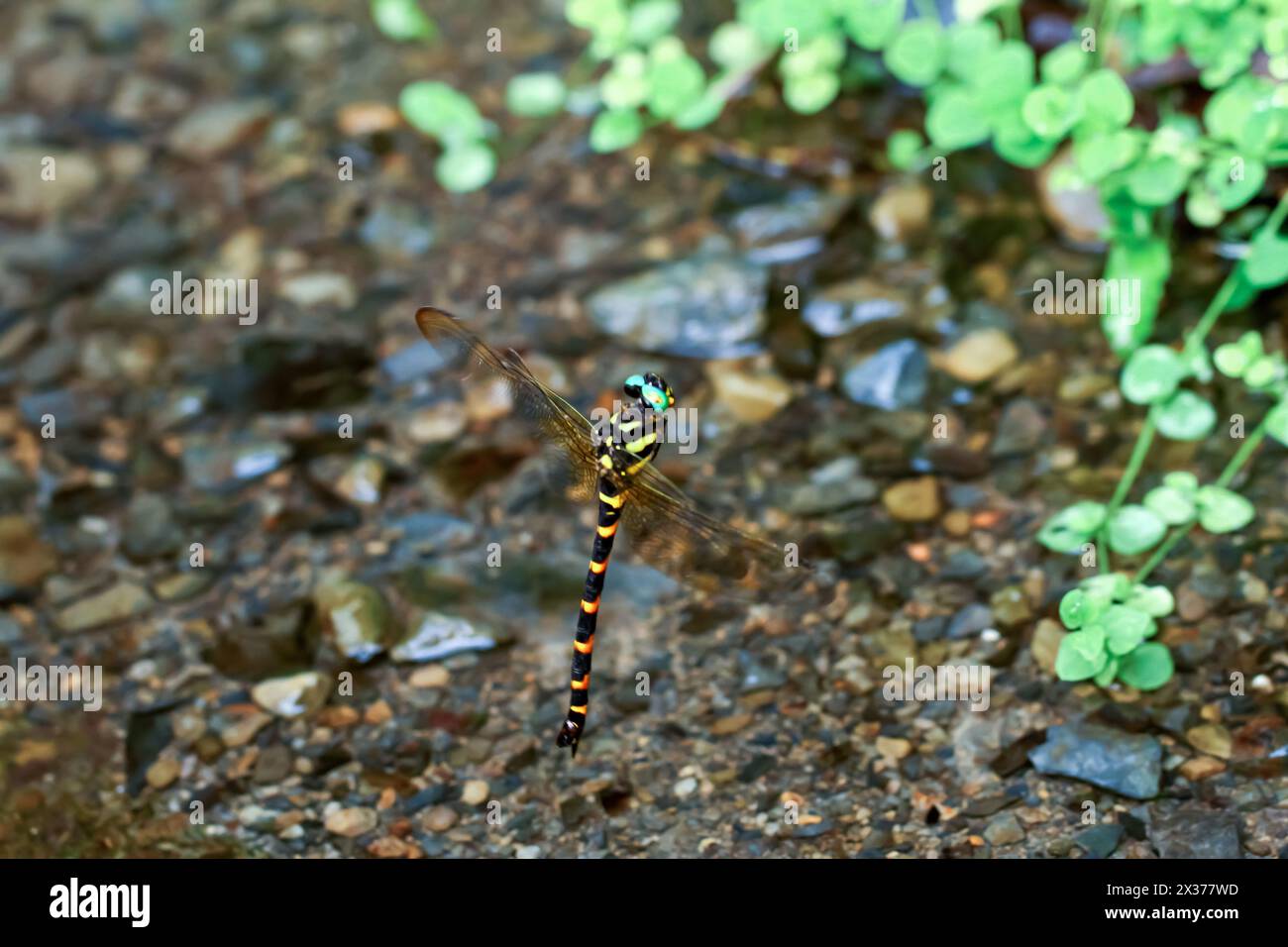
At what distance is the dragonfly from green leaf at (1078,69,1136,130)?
1105 mm

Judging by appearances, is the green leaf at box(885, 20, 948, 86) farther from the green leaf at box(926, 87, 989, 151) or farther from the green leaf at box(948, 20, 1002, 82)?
the green leaf at box(926, 87, 989, 151)

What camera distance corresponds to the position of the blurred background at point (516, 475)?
3035 mm

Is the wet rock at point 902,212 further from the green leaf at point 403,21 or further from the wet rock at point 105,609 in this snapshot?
the wet rock at point 105,609

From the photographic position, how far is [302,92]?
4.98 meters

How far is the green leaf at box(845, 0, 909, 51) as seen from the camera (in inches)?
149

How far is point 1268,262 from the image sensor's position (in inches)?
127

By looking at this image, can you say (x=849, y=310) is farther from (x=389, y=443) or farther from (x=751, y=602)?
(x=389, y=443)

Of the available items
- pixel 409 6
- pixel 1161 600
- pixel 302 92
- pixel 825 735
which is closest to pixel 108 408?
pixel 302 92

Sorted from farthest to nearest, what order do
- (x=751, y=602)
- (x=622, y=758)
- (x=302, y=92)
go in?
(x=302, y=92) → (x=751, y=602) → (x=622, y=758)

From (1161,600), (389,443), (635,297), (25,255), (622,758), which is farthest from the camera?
(25,255)

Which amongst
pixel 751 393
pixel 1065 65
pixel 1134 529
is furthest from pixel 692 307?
pixel 1134 529

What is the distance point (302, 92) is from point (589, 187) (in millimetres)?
1163

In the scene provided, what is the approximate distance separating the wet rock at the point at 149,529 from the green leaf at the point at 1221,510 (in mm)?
2435

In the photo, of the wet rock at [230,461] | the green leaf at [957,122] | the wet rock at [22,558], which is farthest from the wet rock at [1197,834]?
the wet rock at [22,558]
